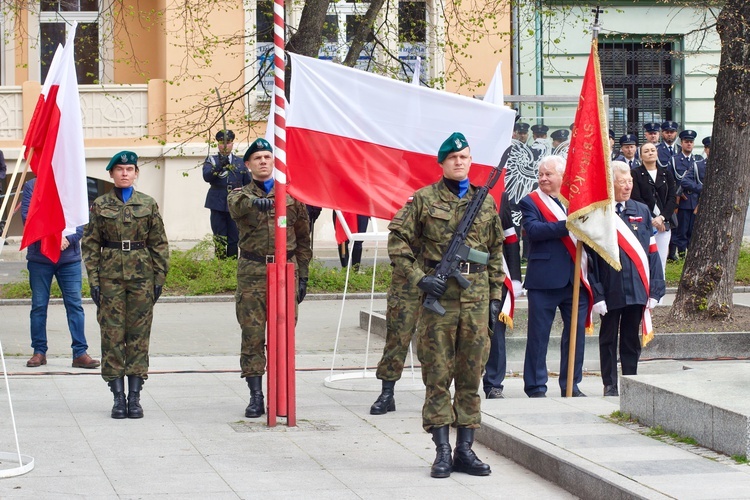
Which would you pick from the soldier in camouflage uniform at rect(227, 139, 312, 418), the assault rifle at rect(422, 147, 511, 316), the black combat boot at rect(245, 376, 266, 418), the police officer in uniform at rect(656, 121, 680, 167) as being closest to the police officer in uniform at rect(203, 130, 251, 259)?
the police officer in uniform at rect(656, 121, 680, 167)

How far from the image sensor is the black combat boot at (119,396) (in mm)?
8859

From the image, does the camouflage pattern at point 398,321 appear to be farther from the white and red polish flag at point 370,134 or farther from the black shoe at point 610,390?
the black shoe at point 610,390

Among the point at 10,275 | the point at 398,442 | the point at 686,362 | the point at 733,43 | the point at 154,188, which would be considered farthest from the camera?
the point at 154,188

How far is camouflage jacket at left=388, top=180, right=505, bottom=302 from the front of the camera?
7223mm

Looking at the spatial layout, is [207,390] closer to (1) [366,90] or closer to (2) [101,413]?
(2) [101,413]

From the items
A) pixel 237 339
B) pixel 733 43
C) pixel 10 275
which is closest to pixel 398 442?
pixel 237 339

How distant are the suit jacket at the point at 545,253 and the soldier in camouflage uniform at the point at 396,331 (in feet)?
3.31

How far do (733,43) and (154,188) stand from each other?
45.2 feet

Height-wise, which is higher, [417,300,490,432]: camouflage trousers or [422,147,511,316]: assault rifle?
[422,147,511,316]: assault rifle

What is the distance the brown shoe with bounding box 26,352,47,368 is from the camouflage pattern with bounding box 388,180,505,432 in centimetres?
489

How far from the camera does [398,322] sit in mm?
8977

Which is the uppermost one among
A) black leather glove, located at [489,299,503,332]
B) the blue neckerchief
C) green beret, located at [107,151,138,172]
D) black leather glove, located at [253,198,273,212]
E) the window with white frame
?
the window with white frame

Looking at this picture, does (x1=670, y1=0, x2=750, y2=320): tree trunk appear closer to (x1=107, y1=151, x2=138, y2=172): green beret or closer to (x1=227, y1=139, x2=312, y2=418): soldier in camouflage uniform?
(x1=227, y1=139, x2=312, y2=418): soldier in camouflage uniform

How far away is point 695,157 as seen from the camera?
19.4 metres
